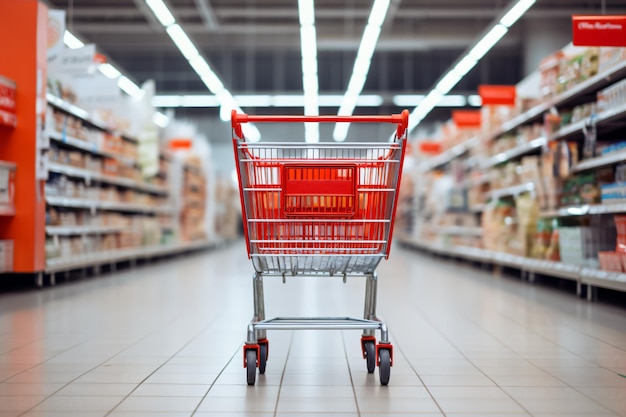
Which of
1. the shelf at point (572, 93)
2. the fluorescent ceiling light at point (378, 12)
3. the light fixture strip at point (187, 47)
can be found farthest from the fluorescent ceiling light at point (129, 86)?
the shelf at point (572, 93)

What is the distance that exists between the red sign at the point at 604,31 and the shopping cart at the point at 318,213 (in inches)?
109

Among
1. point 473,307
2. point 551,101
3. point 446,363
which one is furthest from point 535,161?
point 446,363

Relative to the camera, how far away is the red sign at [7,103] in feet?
19.5

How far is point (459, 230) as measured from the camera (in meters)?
11.8

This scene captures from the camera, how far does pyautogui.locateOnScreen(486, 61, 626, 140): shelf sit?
5.28 metres

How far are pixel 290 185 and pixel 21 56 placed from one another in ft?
15.4

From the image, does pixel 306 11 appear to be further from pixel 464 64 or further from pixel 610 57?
pixel 610 57

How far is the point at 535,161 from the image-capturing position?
7.42 meters

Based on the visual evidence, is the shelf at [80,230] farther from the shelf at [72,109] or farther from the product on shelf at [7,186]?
the shelf at [72,109]

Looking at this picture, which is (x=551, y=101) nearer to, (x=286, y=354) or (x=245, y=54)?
(x=286, y=354)

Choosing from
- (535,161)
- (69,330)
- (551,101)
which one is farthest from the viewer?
(535,161)

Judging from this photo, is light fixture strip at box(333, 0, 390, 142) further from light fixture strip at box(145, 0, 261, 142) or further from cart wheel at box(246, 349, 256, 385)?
cart wheel at box(246, 349, 256, 385)

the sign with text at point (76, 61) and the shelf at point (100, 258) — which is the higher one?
the sign with text at point (76, 61)

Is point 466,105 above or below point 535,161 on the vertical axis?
above
